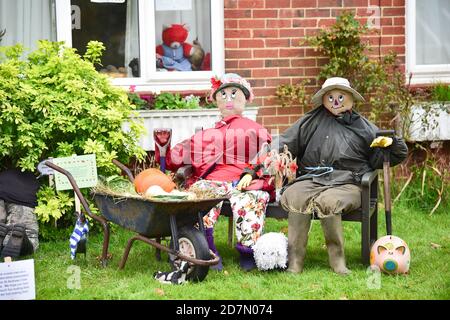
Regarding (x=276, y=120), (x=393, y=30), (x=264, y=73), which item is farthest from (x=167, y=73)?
(x=393, y=30)

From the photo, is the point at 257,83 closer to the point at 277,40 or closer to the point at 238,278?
the point at 277,40

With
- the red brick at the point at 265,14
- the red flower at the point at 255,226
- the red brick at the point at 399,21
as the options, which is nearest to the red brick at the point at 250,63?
the red brick at the point at 265,14

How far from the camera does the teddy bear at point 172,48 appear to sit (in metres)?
8.22

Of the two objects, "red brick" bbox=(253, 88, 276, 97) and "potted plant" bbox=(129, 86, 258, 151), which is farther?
"red brick" bbox=(253, 88, 276, 97)

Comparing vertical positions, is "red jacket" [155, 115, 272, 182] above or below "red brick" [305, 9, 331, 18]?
below

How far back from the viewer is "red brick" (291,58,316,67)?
8.29 metres

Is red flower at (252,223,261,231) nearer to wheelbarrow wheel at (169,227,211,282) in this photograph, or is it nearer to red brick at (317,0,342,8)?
Result: wheelbarrow wheel at (169,227,211,282)

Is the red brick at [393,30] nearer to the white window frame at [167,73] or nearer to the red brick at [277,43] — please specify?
the red brick at [277,43]

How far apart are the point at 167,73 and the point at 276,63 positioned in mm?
1102

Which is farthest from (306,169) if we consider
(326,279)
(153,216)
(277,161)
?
(153,216)

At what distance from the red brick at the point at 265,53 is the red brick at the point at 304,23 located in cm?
33

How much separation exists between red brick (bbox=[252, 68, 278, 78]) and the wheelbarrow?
2835 millimetres

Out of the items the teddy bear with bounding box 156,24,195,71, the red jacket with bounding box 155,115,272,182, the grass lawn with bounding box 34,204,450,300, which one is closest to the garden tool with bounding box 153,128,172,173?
the red jacket with bounding box 155,115,272,182

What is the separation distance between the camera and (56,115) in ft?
22.0
